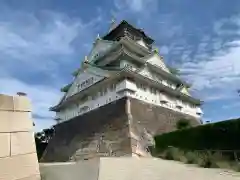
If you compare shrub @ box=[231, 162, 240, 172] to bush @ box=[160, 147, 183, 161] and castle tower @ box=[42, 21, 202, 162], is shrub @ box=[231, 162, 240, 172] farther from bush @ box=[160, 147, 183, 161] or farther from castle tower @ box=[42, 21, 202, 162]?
castle tower @ box=[42, 21, 202, 162]

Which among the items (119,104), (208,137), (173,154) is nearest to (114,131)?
(119,104)

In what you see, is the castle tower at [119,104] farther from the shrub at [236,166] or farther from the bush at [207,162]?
the shrub at [236,166]

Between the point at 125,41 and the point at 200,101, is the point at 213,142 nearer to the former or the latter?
the point at 125,41

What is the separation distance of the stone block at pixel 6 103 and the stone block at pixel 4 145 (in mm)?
514

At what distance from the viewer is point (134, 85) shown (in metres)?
27.9

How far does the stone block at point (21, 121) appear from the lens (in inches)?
199

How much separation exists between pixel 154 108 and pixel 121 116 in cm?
561

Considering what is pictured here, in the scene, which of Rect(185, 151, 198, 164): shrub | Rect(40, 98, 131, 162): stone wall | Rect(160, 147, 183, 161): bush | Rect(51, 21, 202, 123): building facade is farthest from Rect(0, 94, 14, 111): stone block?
Rect(51, 21, 202, 123): building facade

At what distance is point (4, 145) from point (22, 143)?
379mm

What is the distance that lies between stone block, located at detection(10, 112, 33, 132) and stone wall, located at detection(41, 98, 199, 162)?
16.5 metres

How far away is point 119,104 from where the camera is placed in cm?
2691

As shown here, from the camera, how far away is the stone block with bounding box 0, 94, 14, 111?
496 cm

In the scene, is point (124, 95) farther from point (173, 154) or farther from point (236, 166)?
→ point (236, 166)

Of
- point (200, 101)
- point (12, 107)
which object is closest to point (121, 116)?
point (200, 101)
